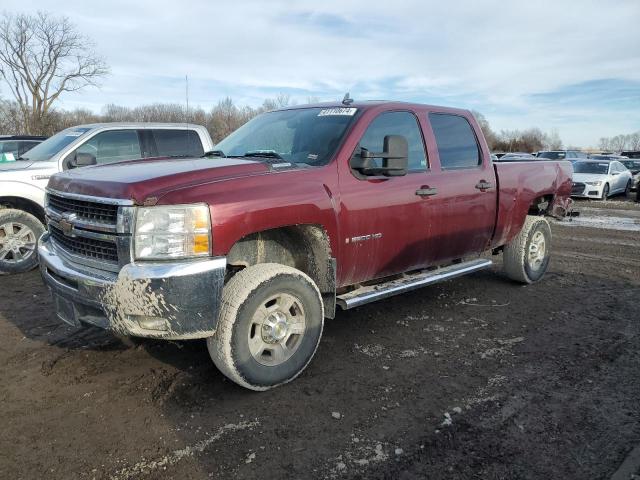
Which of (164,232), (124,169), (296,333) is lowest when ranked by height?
(296,333)

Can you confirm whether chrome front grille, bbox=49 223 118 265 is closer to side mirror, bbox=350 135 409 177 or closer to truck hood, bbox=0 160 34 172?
side mirror, bbox=350 135 409 177

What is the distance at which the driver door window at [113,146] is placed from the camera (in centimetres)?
715

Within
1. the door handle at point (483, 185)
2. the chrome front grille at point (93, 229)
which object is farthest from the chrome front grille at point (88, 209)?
the door handle at point (483, 185)

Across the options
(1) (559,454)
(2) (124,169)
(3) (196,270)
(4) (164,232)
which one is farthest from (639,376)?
(2) (124,169)

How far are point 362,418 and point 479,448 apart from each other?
704mm

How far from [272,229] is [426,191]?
1.60 metres

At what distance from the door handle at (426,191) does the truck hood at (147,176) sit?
1.50 meters

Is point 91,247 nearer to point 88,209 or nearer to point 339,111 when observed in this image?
point 88,209

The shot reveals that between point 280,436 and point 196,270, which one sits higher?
point 196,270

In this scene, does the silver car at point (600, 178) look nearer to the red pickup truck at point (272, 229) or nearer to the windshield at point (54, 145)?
the red pickup truck at point (272, 229)

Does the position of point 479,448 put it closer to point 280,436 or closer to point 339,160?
point 280,436


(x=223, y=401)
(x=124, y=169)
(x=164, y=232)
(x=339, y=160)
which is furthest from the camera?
(x=339, y=160)

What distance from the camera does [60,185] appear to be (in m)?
3.60

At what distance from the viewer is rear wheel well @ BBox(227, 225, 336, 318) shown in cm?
362
